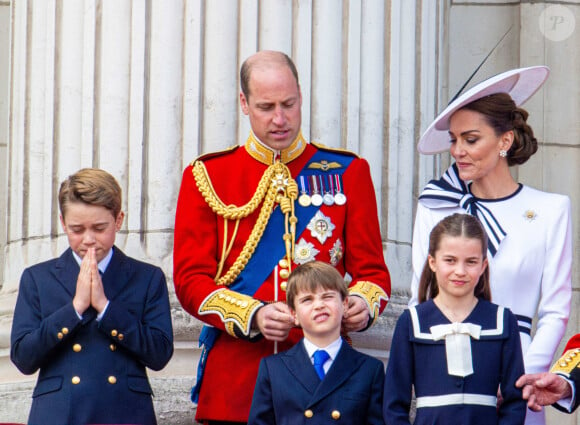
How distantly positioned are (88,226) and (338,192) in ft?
3.11

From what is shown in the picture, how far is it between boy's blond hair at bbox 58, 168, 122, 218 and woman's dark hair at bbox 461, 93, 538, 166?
1.32 m

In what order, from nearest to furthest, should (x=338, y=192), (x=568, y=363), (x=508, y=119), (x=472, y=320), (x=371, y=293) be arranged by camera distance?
(x=472, y=320), (x=568, y=363), (x=371, y=293), (x=508, y=119), (x=338, y=192)

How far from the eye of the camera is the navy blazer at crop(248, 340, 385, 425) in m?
5.49

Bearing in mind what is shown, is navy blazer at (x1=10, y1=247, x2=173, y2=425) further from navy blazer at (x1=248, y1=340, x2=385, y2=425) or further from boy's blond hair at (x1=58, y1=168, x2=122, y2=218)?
navy blazer at (x1=248, y1=340, x2=385, y2=425)

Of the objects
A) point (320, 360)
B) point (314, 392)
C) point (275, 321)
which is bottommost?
point (314, 392)

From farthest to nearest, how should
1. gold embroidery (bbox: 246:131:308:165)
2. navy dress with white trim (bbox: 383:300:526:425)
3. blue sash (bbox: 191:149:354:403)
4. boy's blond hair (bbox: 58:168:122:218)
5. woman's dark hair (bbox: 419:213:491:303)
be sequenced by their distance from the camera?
gold embroidery (bbox: 246:131:308:165) → blue sash (bbox: 191:149:354:403) → boy's blond hair (bbox: 58:168:122:218) → woman's dark hair (bbox: 419:213:491:303) → navy dress with white trim (bbox: 383:300:526:425)

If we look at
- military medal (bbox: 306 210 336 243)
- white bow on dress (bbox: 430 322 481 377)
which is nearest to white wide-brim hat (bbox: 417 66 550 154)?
military medal (bbox: 306 210 336 243)

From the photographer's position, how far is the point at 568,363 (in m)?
5.56

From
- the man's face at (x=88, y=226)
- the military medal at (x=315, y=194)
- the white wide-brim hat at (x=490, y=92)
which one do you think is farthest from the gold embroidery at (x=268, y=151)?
the man's face at (x=88, y=226)

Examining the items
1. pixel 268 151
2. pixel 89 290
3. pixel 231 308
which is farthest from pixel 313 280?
pixel 89 290

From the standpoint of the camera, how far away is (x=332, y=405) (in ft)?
18.0

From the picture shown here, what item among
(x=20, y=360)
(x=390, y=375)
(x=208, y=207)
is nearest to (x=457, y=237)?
(x=390, y=375)

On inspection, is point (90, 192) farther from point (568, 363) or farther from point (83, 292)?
point (568, 363)

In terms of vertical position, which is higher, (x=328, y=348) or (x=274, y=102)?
(x=274, y=102)
